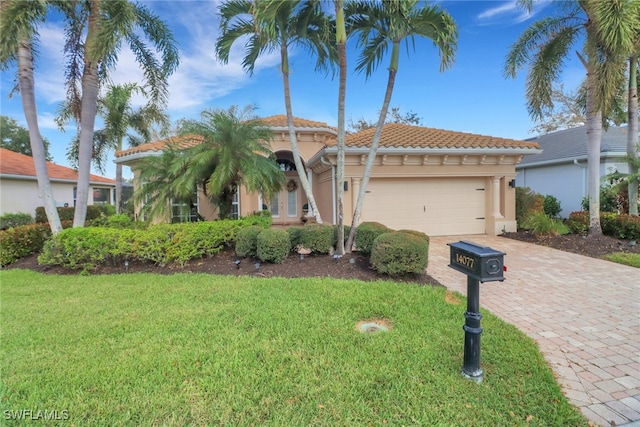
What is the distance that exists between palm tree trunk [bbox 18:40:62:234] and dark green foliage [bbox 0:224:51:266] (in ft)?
4.71

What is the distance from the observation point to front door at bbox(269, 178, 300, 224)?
15.5 metres

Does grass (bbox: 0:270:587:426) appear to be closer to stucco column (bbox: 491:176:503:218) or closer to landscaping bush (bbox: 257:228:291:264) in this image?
landscaping bush (bbox: 257:228:291:264)

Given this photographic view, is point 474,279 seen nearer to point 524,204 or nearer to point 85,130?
point 85,130

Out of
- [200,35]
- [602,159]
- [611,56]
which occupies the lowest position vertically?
[602,159]

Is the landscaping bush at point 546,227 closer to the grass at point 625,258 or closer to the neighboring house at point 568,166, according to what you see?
the grass at point 625,258

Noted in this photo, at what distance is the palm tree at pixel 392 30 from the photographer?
20.7 ft

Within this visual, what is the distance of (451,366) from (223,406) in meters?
2.19

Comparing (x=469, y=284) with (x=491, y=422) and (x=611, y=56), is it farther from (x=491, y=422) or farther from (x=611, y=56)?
(x=611, y=56)

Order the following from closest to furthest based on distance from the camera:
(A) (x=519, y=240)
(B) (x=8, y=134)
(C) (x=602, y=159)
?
(A) (x=519, y=240) < (C) (x=602, y=159) < (B) (x=8, y=134)

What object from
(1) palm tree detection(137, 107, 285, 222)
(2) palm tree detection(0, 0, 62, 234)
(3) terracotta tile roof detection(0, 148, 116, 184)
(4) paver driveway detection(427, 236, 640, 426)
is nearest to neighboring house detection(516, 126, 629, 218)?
(4) paver driveway detection(427, 236, 640, 426)

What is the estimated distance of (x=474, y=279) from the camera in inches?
108

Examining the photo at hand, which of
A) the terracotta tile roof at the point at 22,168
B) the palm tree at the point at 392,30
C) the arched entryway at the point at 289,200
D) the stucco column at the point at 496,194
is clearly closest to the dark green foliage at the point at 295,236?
the palm tree at the point at 392,30

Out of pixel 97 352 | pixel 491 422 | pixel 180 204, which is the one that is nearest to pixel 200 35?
pixel 180 204

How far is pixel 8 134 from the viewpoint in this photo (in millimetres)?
27031
